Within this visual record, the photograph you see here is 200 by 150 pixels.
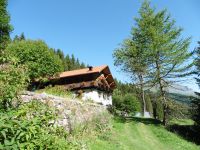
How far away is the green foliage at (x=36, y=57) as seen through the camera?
40.3 m

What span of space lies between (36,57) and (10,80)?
31266 millimetres

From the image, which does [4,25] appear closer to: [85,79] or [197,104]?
[85,79]

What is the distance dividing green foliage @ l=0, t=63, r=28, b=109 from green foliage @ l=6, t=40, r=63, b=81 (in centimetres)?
2954

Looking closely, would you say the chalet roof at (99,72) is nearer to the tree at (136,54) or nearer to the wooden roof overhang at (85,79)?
the wooden roof overhang at (85,79)

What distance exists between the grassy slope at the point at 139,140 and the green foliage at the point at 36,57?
17081 millimetres

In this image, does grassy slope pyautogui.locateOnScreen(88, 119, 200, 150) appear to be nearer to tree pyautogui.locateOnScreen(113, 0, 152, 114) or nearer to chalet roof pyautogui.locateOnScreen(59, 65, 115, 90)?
tree pyautogui.locateOnScreen(113, 0, 152, 114)

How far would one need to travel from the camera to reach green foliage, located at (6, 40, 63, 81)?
1587 inches

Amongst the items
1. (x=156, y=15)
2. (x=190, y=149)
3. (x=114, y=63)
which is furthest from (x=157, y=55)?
(x=190, y=149)

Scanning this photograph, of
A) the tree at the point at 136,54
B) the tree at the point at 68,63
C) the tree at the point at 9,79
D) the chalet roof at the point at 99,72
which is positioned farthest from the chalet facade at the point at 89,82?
the tree at the point at 68,63

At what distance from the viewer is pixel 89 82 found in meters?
43.2

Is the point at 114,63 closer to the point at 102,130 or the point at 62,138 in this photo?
the point at 102,130

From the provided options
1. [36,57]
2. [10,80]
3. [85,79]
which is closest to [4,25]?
[36,57]

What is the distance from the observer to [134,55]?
3170 cm

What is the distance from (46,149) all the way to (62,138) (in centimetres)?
103
